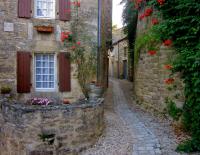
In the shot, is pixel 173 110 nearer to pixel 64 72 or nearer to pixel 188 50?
pixel 188 50

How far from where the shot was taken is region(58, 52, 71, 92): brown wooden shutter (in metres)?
10.3

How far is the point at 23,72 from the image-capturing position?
994 centimetres

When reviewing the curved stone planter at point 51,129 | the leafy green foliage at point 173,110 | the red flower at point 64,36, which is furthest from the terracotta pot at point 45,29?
the leafy green foliage at point 173,110

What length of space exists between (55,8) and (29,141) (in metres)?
5.38

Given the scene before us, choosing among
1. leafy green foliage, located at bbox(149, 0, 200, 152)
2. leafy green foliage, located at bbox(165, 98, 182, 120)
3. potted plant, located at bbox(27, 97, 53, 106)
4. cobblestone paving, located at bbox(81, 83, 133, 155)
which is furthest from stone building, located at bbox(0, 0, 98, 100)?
leafy green foliage, located at bbox(149, 0, 200, 152)

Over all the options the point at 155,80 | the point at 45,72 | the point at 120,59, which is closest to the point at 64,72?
the point at 45,72

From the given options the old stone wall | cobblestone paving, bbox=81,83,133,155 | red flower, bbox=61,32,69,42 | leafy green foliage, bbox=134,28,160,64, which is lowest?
cobblestone paving, bbox=81,83,133,155

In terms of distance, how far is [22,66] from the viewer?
991 cm

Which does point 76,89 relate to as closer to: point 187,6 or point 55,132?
point 55,132

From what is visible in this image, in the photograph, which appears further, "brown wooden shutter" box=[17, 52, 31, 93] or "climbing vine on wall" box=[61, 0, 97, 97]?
"climbing vine on wall" box=[61, 0, 97, 97]

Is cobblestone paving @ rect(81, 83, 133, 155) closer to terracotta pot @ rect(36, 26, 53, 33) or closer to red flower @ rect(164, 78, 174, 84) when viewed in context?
red flower @ rect(164, 78, 174, 84)

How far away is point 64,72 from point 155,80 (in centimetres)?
335

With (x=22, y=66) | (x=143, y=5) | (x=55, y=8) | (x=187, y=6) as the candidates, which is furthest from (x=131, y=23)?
→ (x=187, y=6)

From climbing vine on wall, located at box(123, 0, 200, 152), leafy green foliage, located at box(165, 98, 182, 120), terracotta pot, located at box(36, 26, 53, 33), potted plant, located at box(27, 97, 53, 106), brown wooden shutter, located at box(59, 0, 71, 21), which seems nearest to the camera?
climbing vine on wall, located at box(123, 0, 200, 152)
